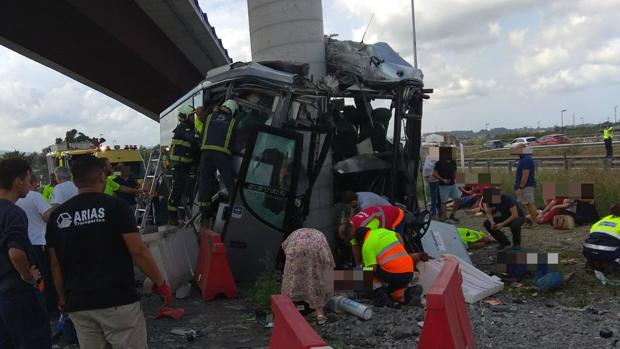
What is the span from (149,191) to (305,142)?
3937 mm

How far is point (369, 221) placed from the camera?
6156 mm

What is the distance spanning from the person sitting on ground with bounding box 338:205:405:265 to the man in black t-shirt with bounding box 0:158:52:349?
3203 millimetres

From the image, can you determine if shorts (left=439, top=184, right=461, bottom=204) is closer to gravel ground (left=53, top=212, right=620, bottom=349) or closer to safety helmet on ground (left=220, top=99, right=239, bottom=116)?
gravel ground (left=53, top=212, right=620, bottom=349)

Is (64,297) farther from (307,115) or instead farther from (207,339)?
(307,115)

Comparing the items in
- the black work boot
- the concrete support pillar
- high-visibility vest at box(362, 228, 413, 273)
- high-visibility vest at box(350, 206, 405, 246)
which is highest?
the concrete support pillar

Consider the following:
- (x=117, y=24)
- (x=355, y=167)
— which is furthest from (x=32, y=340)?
(x=117, y=24)

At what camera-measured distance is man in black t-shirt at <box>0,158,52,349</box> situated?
3533 millimetres

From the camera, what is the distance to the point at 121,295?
3008mm

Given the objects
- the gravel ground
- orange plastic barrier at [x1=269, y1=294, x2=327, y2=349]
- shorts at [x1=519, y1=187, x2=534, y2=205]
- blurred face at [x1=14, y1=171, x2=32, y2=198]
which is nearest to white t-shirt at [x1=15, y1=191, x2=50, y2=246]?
blurred face at [x1=14, y1=171, x2=32, y2=198]

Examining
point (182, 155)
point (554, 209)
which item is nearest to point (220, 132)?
point (182, 155)

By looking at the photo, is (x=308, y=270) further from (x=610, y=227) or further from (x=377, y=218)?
(x=610, y=227)

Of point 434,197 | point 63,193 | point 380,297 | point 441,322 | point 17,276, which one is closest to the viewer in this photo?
point 441,322

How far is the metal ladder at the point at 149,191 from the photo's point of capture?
871 cm

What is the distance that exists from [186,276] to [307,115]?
2.56m
